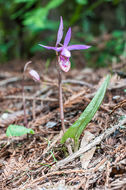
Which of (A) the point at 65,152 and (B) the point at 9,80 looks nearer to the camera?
(A) the point at 65,152

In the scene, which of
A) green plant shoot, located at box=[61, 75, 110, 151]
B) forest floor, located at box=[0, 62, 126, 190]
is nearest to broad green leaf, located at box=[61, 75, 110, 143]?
green plant shoot, located at box=[61, 75, 110, 151]

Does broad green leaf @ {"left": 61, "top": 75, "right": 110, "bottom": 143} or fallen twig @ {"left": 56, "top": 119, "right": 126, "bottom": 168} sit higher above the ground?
broad green leaf @ {"left": 61, "top": 75, "right": 110, "bottom": 143}

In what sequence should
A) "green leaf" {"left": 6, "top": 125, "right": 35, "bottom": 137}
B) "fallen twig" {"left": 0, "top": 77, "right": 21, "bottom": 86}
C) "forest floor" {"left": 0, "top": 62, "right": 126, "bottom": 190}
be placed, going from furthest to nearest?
"fallen twig" {"left": 0, "top": 77, "right": 21, "bottom": 86} < "green leaf" {"left": 6, "top": 125, "right": 35, "bottom": 137} < "forest floor" {"left": 0, "top": 62, "right": 126, "bottom": 190}

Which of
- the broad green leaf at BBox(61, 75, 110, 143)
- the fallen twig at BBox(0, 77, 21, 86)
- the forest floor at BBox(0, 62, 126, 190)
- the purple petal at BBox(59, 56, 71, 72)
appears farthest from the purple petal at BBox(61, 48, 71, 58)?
the fallen twig at BBox(0, 77, 21, 86)

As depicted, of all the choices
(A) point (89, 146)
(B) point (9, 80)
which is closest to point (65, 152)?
(A) point (89, 146)

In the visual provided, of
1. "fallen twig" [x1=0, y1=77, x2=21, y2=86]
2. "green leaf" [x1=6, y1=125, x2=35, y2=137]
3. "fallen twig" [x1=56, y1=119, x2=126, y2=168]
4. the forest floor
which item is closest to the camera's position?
the forest floor

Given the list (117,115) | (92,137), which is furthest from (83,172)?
(117,115)

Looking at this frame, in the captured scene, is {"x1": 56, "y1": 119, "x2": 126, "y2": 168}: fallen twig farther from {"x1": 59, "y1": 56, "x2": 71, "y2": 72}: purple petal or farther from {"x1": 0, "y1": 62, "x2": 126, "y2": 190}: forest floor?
{"x1": 59, "y1": 56, "x2": 71, "y2": 72}: purple petal

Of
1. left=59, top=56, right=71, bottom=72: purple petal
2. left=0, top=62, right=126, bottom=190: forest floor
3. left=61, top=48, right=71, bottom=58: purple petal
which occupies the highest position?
left=61, top=48, right=71, bottom=58: purple petal

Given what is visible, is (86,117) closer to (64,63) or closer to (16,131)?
(64,63)

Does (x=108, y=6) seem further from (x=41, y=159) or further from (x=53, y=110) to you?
(x=41, y=159)

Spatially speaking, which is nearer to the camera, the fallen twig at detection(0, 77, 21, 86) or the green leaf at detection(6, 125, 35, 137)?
the green leaf at detection(6, 125, 35, 137)
